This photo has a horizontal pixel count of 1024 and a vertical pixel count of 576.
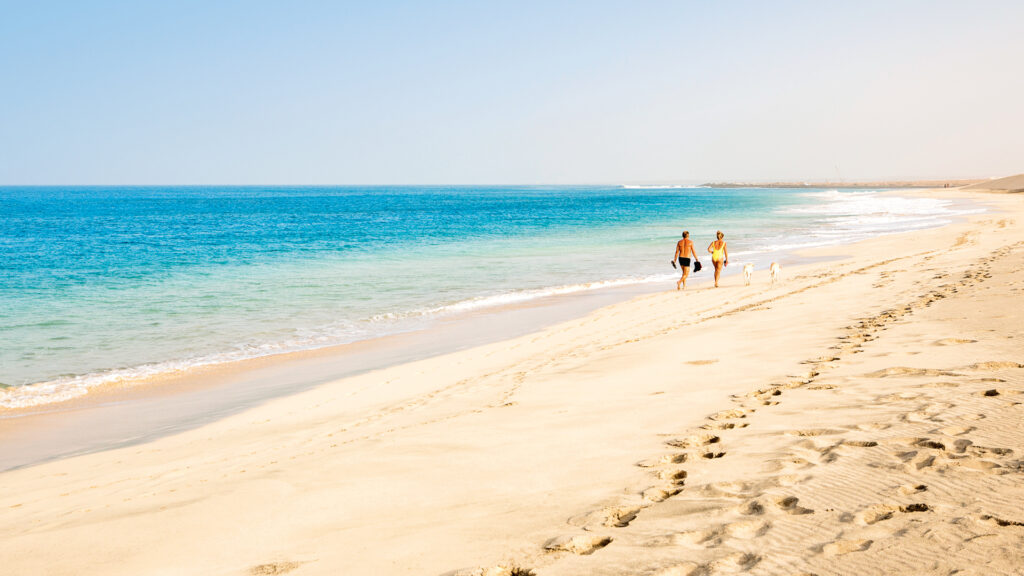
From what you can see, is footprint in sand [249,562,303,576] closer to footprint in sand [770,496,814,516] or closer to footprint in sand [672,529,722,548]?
footprint in sand [672,529,722,548]

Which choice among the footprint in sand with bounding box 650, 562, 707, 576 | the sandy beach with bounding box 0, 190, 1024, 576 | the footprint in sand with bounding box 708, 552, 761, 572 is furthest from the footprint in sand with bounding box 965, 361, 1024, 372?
the footprint in sand with bounding box 650, 562, 707, 576

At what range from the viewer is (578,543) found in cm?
344

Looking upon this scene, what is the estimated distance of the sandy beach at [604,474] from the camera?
331 centimetres

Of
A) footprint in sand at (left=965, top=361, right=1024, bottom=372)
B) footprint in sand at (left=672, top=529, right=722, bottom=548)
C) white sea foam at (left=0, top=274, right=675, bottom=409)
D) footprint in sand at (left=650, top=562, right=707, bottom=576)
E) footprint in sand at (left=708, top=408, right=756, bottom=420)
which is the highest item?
footprint in sand at (left=965, top=361, right=1024, bottom=372)

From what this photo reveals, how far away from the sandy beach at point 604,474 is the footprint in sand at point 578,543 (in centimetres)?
1

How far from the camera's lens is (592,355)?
959 centimetres

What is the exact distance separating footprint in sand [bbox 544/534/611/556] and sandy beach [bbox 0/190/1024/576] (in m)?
0.01

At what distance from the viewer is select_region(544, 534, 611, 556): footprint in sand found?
11.1ft

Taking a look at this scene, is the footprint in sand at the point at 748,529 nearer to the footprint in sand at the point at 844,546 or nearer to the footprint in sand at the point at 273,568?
the footprint in sand at the point at 844,546

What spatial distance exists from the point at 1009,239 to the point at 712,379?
69.6 ft

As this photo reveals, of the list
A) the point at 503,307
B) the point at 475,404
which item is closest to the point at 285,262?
the point at 503,307

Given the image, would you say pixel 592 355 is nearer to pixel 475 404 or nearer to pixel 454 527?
pixel 475 404

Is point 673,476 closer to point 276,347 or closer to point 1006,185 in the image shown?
point 276,347

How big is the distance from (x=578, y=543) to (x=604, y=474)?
1072mm
